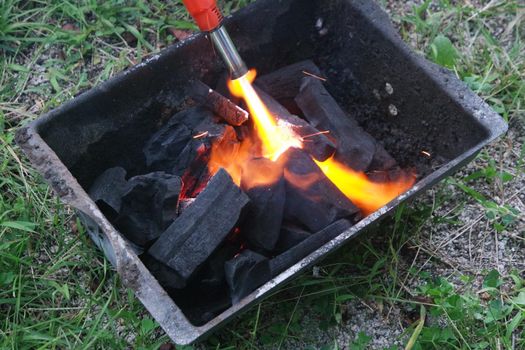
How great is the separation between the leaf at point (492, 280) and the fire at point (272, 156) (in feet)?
1.51

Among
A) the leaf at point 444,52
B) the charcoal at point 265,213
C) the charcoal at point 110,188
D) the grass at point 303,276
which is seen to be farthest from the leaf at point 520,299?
the charcoal at point 110,188

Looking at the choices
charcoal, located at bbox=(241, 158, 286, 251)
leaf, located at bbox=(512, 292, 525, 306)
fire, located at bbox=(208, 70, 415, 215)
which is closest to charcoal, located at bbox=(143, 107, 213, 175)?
fire, located at bbox=(208, 70, 415, 215)

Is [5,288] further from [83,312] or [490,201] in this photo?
[490,201]

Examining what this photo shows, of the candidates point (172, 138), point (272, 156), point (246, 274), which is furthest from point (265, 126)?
point (246, 274)

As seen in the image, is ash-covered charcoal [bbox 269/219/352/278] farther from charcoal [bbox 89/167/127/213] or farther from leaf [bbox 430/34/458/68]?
leaf [bbox 430/34/458/68]

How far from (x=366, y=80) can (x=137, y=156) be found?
3.45 feet

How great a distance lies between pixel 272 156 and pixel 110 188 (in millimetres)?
648

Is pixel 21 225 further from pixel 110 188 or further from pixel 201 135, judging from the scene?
pixel 201 135

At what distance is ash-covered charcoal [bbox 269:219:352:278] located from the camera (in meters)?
2.27

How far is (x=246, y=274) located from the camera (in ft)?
7.16

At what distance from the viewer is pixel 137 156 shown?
2709 mm

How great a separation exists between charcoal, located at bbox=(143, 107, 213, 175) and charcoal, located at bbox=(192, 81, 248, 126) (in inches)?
1.4

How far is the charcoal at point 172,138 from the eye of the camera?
2.59m

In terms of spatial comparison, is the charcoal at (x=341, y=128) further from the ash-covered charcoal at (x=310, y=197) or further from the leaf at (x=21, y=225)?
the leaf at (x=21, y=225)
